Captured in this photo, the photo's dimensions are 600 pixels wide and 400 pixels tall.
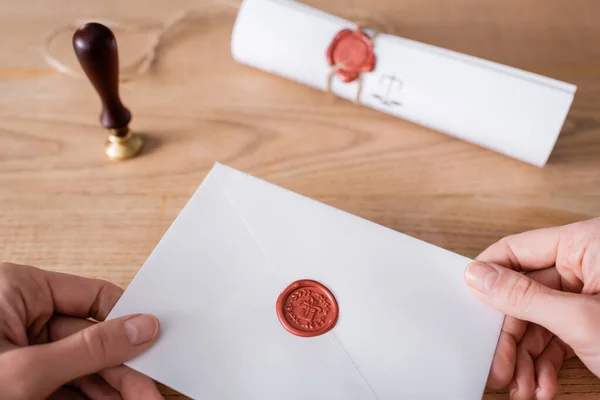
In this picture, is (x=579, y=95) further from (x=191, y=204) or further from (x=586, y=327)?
(x=191, y=204)

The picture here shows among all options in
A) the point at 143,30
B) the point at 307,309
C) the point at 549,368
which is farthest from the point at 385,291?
the point at 143,30

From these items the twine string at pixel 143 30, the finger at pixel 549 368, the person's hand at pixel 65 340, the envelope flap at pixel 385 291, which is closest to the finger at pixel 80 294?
the person's hand at pixel 65 340

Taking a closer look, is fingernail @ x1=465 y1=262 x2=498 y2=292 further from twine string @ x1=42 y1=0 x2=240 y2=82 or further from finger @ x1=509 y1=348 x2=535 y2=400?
twine string @ x1=42 y1=0 x2=240 y2=82

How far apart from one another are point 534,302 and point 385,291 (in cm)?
14

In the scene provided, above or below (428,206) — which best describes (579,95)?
above

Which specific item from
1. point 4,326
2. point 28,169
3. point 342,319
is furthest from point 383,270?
point 28,169

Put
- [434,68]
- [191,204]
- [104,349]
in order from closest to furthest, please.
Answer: [104,349] < [191,204] < [434,68]

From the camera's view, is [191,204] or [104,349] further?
[191,204]

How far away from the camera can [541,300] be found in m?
0.56

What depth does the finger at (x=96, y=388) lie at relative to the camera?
0.59m

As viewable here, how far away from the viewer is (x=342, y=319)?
59 cm

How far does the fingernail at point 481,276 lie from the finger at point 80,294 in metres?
0.37

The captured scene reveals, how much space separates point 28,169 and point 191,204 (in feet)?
0.86

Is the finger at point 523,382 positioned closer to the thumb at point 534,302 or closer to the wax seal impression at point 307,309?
the thumb at point 534,302
